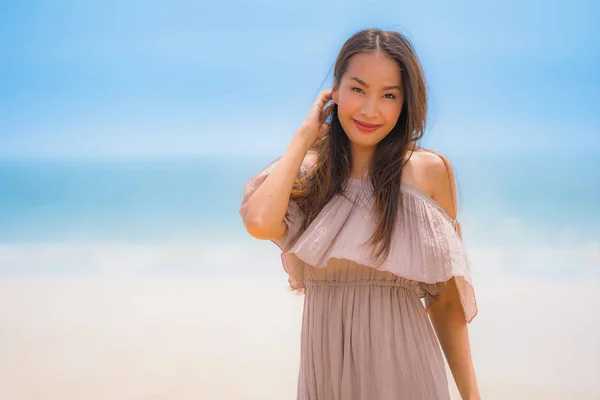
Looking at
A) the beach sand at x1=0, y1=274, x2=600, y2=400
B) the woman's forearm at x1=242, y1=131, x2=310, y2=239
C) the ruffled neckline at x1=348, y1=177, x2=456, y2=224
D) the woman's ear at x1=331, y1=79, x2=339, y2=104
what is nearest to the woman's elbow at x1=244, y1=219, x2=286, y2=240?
the woman's forearm at x1=242, y1=131, x2=310, y2=239

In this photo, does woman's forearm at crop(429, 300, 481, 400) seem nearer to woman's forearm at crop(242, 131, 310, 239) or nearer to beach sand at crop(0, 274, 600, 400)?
woman's forearm at crop(242, 131, 310, 239)

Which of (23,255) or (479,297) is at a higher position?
(23,255)

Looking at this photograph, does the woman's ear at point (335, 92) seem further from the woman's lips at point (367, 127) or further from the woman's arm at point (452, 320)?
the woman's arm at point (452, 320)

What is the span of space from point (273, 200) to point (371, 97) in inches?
13.2

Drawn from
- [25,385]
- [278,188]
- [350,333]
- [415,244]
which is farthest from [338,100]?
[25,385]

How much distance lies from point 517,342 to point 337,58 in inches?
147

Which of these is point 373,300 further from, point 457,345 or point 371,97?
point 371,97

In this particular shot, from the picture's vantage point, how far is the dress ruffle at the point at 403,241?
76.5 inches

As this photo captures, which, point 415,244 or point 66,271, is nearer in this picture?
point 415,244

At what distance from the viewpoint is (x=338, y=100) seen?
2088mm

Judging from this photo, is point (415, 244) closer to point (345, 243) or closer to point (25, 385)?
point (345, 243)

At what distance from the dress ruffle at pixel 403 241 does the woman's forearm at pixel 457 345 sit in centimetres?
3

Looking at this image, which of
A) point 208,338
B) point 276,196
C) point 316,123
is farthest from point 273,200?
point 208,338

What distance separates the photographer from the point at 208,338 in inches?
225
